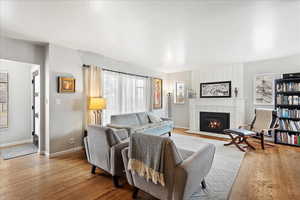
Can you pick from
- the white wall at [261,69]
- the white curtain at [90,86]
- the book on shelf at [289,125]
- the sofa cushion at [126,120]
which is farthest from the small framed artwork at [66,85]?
the book on shelf at [289,125]

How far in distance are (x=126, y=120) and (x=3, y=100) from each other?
10.8 ft

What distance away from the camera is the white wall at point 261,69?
4445 mm

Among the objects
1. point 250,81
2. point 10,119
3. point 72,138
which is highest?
point 250,81

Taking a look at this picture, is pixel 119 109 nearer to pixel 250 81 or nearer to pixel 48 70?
pixel 48 70

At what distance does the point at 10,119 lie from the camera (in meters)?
4.29


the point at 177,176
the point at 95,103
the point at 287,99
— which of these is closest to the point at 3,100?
the point at 95,103

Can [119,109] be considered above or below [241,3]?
below

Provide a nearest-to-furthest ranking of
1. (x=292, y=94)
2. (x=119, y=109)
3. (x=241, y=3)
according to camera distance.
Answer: (x=241, y=3), (x=292, y=94), (x=119, y=109)

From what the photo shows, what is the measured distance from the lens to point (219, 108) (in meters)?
5.59

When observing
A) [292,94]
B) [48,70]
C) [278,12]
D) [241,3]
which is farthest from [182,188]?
[292,94]

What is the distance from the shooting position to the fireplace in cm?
545

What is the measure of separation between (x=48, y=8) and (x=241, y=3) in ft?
8.33

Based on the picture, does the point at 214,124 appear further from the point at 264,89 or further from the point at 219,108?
the point at 264,89

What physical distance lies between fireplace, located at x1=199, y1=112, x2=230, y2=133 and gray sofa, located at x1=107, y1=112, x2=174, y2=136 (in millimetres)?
1524
